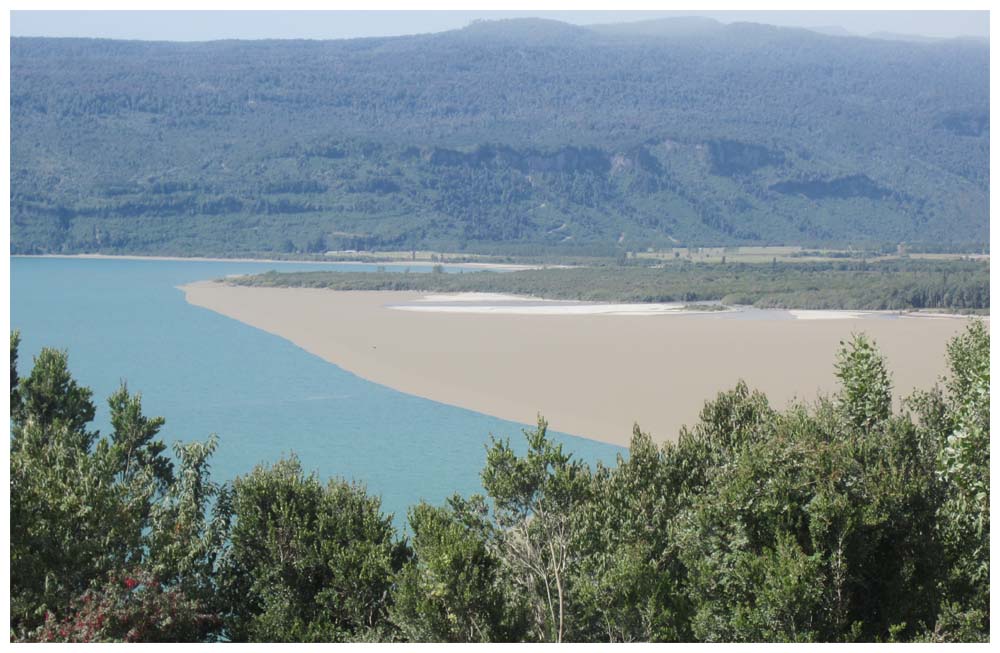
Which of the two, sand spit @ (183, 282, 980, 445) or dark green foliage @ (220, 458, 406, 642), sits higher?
dark green foliage @ (220, 458, 406, 642)

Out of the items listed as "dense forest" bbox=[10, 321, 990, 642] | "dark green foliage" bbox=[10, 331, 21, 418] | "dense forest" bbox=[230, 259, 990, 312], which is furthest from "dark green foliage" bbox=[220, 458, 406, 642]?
"dense forest" bbox=[230, 259, 990, 312]

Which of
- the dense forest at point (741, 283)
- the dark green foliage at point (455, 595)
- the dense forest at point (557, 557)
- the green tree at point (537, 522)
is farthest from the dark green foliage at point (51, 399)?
the dense forest at point (741, 283)

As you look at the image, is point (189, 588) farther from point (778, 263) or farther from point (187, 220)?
point (187, 220)

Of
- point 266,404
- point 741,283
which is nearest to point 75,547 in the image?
point 266,404

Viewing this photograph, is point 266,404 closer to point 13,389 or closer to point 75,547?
point 13,389

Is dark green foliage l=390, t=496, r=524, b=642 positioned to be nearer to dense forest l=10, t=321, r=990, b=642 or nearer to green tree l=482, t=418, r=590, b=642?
dense forest l=10, t=321, r=990, b=642

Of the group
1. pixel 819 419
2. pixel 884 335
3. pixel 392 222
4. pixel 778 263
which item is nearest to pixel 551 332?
pixel 884 335
